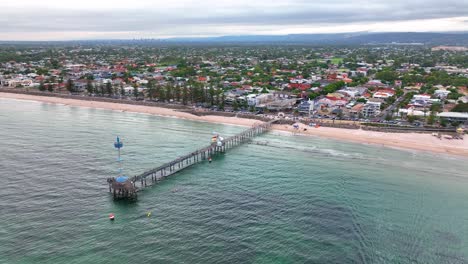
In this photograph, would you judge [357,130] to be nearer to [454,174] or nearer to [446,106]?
[454,174]

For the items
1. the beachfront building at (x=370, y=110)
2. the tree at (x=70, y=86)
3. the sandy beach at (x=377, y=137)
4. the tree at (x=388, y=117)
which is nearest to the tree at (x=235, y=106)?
the sandy beach at (x=377, y=137)

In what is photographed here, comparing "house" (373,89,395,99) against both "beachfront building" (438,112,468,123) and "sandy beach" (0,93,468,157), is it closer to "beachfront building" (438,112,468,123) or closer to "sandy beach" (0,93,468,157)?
"beachfront building" (438,112,468,123)

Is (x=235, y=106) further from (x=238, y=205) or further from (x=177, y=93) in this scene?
(x=238, y=205)

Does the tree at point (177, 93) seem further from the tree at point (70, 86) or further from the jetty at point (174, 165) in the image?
the tree at point (70, 86)

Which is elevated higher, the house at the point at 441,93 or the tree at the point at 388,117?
the house at the point at 441,93

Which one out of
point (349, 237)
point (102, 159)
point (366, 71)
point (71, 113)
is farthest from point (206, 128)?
point (366, 71)

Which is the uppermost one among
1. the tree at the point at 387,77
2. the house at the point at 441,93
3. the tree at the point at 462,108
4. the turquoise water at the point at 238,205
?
the tree at the point at 387,77
